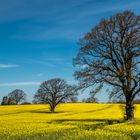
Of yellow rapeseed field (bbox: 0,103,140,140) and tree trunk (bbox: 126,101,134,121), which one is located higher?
tree trunk (bbox: 126,101,134,121)

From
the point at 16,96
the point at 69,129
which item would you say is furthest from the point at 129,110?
the point at 16,96

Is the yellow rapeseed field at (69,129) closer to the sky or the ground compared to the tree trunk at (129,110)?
closer to the ground

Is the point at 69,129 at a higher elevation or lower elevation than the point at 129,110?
lower

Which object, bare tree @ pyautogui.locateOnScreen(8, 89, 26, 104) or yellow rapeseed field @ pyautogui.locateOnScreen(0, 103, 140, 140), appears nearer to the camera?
yellow rapeseed field @ pyautogui.locateOnScreen(0, 103, 140, 140)

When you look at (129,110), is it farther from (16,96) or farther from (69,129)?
(16,96)

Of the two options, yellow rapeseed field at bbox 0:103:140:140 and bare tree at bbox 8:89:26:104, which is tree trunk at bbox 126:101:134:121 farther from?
bare tree at bbox 8:89:26:104

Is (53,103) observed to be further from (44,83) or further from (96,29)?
(96,29)

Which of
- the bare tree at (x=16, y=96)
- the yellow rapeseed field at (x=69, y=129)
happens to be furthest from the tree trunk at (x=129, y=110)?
the bare tree at (x=16, y=96)

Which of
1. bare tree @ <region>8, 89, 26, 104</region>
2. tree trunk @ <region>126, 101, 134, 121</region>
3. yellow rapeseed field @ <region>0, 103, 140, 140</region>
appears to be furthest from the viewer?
bare tree @ <region>8, 89, 26, 104</region>

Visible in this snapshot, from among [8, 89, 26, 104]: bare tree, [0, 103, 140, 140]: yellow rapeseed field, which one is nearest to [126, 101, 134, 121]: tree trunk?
[0, 103, 140, 140]: yellow rapeseed field

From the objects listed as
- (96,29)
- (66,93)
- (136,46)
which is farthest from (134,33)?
(66,93)

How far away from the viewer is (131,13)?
1893 inches

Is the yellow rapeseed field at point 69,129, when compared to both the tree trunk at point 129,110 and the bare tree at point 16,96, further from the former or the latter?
the bare tree at point 16,96

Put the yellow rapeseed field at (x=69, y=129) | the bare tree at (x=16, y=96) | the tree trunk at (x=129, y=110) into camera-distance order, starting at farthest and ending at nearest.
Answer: the bare tree at (x=16, y=96) → the tree trunk at (x=129, y=110) → the yellow rapeseed field at (x=69, y=129)
